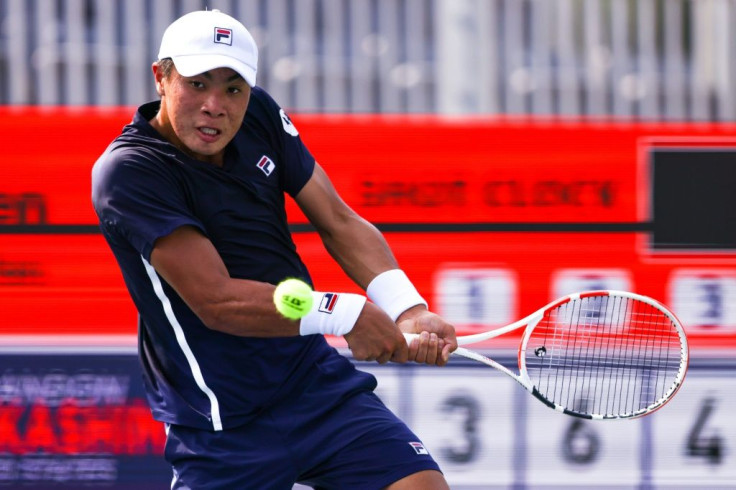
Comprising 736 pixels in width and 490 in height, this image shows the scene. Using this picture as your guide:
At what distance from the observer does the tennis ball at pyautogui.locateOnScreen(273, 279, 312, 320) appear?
3254 mm

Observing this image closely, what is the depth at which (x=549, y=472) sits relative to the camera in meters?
5.04

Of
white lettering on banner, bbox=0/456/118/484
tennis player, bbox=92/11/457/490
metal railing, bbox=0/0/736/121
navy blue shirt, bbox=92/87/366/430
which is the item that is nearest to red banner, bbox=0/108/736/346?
white lettering on banner, bbox=0/456/118/484

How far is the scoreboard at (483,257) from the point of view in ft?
16.3

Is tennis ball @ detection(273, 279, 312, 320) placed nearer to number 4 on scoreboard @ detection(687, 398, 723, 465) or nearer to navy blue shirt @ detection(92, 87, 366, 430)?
navy blue shirt @ detection(92, 87, 366, 430)

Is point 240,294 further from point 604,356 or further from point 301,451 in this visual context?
point 604,356

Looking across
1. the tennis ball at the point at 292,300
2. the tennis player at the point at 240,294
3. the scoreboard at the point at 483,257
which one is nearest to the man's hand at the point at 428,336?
the tennis player at the point at 240,294

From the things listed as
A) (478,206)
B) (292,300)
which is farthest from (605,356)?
(292,300)

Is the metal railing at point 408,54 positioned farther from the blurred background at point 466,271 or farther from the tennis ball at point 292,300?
the tennis ball at point 292,300

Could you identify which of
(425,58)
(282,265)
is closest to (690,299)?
(282,265)

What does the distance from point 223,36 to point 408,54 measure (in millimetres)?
4801

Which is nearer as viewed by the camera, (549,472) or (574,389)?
(574,389)

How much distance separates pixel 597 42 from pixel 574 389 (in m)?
4.28

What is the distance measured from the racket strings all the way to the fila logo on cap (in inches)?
64.4

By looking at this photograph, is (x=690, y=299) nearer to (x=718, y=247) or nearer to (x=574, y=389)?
(x=718, y=247)
